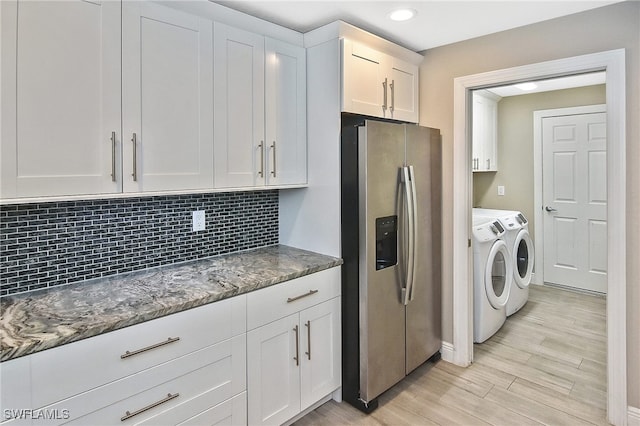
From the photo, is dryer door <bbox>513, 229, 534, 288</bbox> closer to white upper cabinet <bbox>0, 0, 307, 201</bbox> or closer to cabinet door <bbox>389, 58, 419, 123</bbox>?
cabinet door <bbox>389, 58, 419, 123</bbox>

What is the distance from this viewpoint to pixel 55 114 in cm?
152

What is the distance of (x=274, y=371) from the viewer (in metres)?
1.97

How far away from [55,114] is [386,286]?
188 centimetres

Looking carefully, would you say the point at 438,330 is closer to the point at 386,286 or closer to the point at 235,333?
the point at 386,286

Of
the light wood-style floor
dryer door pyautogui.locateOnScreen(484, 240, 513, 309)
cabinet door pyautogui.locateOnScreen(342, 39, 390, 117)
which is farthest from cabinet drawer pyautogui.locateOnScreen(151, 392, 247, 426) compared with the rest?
dryer door pyautogui.locateOnScreen(484, 240, 513, 309)

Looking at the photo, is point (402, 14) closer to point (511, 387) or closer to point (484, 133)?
point (511, 387)

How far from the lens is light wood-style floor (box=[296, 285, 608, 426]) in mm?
2240

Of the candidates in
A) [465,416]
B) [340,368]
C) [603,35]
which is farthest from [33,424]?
[603,35]

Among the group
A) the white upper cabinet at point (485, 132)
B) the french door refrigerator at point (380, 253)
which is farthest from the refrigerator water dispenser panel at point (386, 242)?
the white upper cabinet at point (485, 132)

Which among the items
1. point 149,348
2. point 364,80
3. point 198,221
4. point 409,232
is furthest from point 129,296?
point 364,80

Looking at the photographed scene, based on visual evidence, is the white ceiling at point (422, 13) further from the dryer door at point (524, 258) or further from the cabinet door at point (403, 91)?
the dryer door at point (524, 258)

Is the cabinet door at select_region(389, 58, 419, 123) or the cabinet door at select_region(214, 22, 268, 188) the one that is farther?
the cabinet door at select_region(389, 58, 419, 123)

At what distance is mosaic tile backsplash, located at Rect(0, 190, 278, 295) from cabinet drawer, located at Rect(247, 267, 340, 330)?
66 cm

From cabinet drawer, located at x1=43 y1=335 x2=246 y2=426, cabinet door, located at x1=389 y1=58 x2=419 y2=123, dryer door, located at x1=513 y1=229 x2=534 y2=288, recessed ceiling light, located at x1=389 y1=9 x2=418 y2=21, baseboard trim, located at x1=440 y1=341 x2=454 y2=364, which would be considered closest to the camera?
cabinet drawer, located at x1=43 y1=335 x2=246 y2=426
